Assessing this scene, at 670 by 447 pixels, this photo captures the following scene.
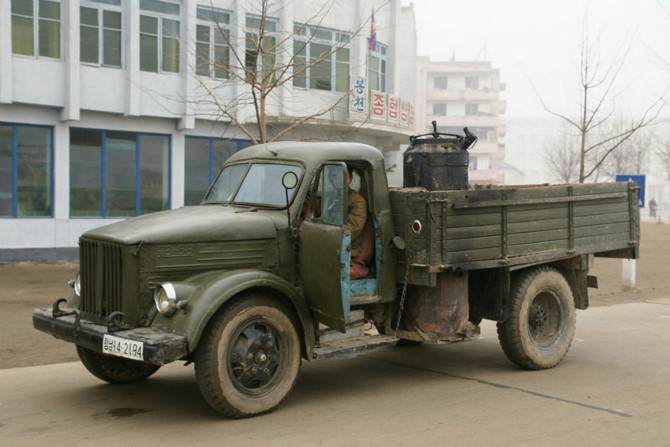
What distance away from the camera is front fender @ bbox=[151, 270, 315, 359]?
5824 mm

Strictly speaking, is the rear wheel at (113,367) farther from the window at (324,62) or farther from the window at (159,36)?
the window at (324,62)

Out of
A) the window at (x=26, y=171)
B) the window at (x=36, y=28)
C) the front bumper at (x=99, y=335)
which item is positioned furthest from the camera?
the window at (x=26, y=171)

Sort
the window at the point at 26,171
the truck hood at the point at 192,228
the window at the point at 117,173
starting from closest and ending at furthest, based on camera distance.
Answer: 1. the truck hood at the point at 192,228
2. the window at the point at 26,171
3. the window at the point at 117,173

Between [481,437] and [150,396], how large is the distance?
298 centimetres

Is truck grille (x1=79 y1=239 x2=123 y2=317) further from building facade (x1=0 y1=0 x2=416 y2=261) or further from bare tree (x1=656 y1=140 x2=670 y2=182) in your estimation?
bare tree (x1=656 y1=140 x2=670 y2=182)

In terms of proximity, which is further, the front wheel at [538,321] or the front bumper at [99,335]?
the front wheel at [538,321]

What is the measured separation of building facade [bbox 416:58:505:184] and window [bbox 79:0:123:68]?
6192 centimetres

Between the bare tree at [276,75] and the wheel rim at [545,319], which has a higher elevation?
the bare tree at [276,75]

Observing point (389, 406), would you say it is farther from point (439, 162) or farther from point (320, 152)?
point (439, 162)

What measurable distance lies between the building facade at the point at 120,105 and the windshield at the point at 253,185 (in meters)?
9.26

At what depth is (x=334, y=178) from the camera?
6816 mm

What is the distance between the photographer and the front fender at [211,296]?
19.1 ft

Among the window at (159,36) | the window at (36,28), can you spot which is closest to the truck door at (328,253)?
the window at (36,28)

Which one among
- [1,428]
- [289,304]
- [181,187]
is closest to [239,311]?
[289,304]
